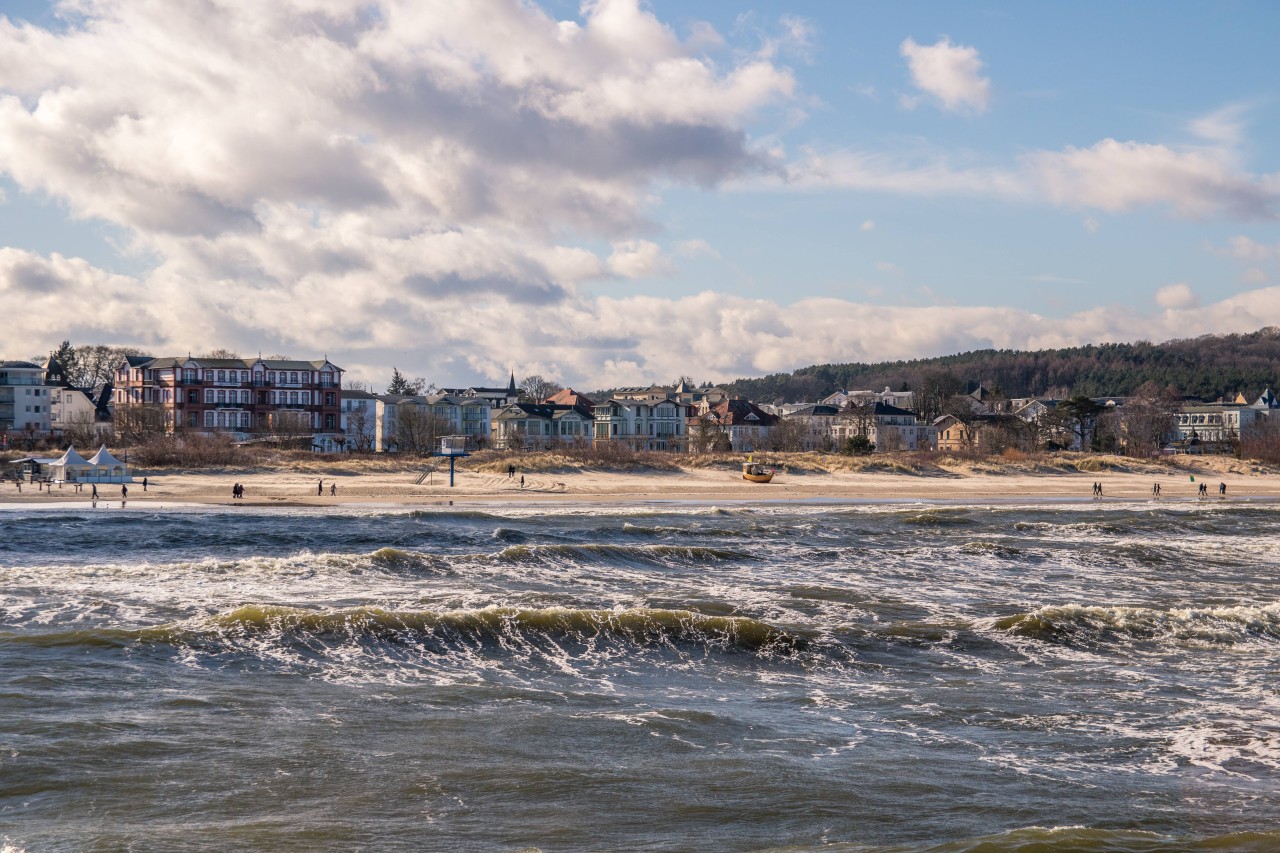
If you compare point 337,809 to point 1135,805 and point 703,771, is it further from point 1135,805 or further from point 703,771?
point 1135,805

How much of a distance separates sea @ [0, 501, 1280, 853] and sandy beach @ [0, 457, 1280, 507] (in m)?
24.1

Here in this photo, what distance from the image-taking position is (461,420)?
404ft

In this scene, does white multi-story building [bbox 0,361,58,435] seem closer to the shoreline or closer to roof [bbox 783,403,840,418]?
the shoreline

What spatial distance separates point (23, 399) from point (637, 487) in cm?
7882

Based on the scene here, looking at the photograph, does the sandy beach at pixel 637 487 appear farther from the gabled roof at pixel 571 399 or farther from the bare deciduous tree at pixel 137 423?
the gabled roof at pixel 571 399

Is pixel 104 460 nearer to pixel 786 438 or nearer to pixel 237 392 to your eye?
pixel 237 392

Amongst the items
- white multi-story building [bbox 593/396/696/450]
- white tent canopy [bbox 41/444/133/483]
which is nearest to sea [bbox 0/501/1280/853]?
white tent canopy [bbox 41/444/133/483]

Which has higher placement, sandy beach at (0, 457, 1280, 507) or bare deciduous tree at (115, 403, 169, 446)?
bare deciduous tree at (115, 403, 169, 446)

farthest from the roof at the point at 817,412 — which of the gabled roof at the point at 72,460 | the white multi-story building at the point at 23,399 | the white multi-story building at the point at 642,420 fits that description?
the gabled roof at the point at 72,460

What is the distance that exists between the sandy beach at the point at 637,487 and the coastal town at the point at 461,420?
11895mm

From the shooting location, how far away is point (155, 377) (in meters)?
104

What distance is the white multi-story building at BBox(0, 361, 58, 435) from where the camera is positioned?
109 meters

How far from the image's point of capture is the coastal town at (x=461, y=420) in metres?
89.6

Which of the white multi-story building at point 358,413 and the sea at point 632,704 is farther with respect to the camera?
the white multi-story building at point 358,413
